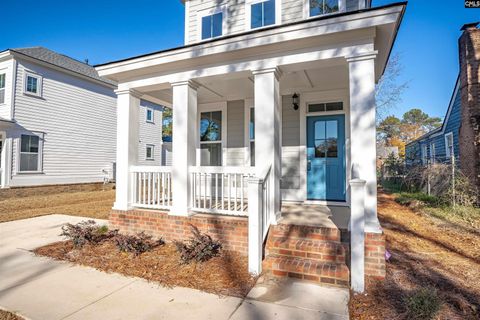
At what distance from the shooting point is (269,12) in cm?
627

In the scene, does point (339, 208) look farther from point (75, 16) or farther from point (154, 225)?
point (75, 16)

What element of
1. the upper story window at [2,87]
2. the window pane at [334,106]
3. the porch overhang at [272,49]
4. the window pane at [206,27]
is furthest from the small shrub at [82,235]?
the upper story window at [2,87]

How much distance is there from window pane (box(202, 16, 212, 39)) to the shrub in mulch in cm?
518

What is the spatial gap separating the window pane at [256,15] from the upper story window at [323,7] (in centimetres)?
119

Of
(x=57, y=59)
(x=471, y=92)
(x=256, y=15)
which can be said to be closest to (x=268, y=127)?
(x=256, y=15)

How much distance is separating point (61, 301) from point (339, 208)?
4.66m

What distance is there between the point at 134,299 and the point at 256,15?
20.7 ft

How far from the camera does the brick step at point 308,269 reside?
3180 mm

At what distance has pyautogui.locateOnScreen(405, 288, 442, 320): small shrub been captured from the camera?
2377 mm

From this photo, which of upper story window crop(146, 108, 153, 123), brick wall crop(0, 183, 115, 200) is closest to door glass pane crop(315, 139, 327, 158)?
brick wall crop(0, 183, 115, 200)

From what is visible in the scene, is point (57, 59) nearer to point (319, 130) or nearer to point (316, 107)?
point (316, 107)

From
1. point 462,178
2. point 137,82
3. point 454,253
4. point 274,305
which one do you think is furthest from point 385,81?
point 274,305

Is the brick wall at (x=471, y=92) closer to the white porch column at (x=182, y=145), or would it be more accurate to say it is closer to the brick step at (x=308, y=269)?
the brick step at (x=308, y=269)

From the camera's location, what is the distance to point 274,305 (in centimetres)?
Answer: 275
